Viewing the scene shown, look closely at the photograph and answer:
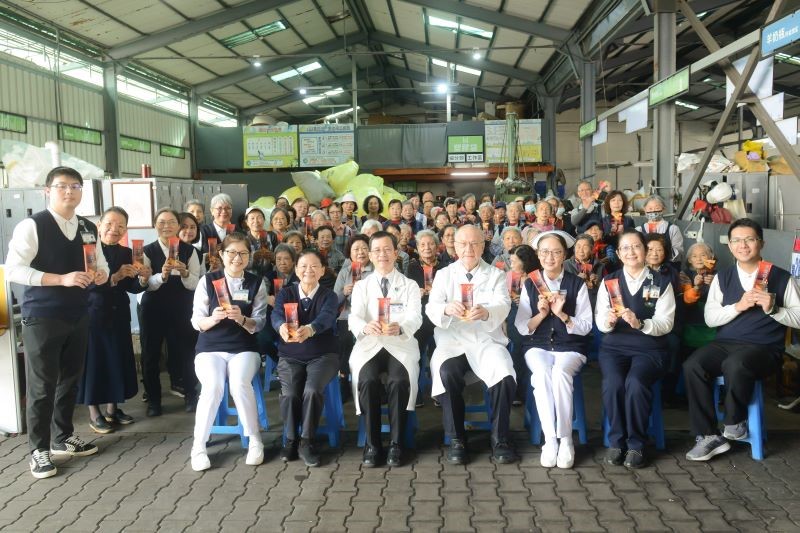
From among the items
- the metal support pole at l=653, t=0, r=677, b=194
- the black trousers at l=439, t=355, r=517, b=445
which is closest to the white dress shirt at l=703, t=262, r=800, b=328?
the black trousers at l=439, t=355, r=517, b=445

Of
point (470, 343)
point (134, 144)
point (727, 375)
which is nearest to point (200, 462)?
point (470, 343)

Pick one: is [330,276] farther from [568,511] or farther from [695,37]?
[695,37]

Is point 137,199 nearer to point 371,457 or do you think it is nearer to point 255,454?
point 255,454

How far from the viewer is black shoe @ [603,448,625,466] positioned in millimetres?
3387

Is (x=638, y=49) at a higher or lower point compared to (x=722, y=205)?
higher

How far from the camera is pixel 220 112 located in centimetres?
1803

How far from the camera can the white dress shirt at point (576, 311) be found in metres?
3.68

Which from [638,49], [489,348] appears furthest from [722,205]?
[638,49]

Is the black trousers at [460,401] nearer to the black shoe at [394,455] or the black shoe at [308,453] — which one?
the black shoe at [394,455]

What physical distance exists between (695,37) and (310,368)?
10.9 m

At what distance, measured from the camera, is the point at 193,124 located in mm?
15906

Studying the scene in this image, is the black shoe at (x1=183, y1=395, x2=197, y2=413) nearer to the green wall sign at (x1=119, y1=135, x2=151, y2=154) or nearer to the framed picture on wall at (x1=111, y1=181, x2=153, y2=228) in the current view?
the framed picture on wall at (x1=111, y1=181, x2=153, y2=228)

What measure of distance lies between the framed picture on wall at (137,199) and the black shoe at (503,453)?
4.20m

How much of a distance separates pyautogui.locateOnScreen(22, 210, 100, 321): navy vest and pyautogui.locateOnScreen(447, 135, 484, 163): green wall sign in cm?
1223
